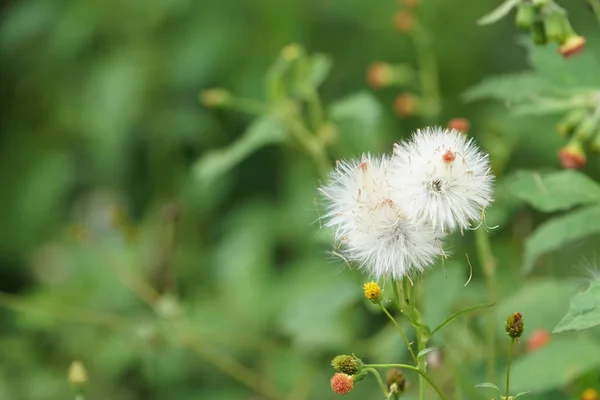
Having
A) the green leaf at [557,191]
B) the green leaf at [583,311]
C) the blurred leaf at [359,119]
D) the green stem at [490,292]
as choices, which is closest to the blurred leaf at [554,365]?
the green stem at [490,292]

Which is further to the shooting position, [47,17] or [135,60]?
[47,17]

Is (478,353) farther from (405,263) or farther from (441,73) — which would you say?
(441,73)

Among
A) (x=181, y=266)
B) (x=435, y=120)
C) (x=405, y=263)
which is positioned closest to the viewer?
(x=405, y=263)

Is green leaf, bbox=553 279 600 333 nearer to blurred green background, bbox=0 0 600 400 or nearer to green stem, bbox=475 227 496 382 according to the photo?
green stem, bbox=475 227 496 382

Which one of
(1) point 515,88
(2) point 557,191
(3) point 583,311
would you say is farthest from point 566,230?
(3) point 583,311

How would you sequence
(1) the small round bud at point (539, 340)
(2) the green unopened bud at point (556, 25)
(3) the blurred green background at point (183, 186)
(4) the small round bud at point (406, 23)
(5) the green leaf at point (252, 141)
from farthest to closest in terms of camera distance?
1. (3) the blurred green background at point (183, 186)
2. (4) the small round bud at point (406, 23)
3. (5) the green leaf at point (252, 141)
4. (1) the small round bud at point (539, 340)
5. (2) the green unopened bud at point (556, 25)

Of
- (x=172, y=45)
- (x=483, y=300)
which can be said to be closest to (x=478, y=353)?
(x=483, y=300)

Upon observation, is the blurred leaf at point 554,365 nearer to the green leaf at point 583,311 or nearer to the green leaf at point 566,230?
the green leaf at point 566,230
